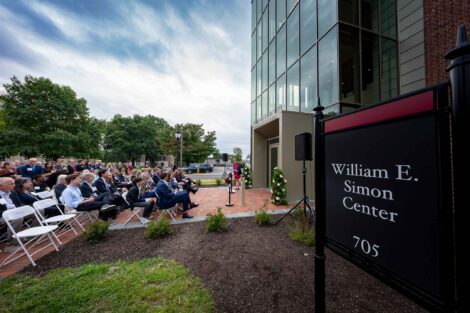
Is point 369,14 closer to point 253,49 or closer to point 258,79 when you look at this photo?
point 258,79

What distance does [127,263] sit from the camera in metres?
3.43

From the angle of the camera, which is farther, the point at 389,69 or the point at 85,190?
the point at 389,69

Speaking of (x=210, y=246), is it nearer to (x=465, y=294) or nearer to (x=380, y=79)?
(x=465, y=294)

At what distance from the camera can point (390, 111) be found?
42.4 inches

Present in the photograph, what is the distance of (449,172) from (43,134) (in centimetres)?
2532

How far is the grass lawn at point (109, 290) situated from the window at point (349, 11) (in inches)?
385

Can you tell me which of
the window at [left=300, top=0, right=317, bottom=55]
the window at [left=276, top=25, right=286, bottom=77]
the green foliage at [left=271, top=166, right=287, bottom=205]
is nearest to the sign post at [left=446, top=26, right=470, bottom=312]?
the green foliage at [left=271, top=166, right=287, bottom=205]

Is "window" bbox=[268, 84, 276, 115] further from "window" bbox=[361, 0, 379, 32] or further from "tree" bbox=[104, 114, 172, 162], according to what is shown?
"tree" bbox=[104, 114, 172, 162]

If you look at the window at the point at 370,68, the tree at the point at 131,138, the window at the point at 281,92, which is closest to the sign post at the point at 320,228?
the window at the point at 370,68

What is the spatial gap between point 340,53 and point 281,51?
4355mm

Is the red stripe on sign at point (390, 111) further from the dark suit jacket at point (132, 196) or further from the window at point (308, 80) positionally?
the window at point (308, 80)

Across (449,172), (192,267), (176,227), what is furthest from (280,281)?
(176,227)

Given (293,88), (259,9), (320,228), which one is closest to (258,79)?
(293,88)

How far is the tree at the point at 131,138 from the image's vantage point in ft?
107
